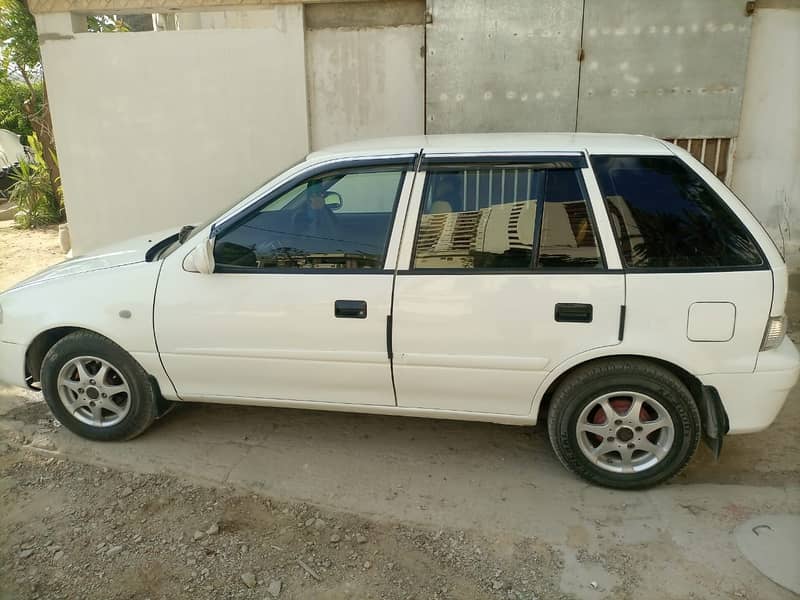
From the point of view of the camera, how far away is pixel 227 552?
2949mm

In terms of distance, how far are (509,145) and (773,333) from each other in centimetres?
159

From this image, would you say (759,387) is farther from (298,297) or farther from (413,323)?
(298,297)

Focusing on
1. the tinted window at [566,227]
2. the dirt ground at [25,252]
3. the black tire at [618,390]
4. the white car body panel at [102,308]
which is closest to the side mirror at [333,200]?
the white car body panel at [102,308]

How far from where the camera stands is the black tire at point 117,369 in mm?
3676

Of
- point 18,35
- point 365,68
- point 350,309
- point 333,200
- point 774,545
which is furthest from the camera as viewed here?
point 18,35

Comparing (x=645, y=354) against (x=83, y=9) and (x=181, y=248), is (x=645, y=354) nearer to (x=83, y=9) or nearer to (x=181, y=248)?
(x=181, y=248)

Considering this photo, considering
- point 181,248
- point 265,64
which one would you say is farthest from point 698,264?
point 265,64

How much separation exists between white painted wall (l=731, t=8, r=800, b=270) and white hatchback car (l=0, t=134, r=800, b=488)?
342 cm

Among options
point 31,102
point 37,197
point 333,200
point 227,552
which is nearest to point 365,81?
point 333,200

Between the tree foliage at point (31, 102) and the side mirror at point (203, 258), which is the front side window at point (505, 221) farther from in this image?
Answer: the tree foliage at point (31, 102)

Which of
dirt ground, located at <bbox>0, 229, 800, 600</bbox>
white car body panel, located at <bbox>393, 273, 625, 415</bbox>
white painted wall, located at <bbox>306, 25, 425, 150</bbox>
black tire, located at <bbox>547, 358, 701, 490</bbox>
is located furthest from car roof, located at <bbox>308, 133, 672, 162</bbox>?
white painted wall, located at <bbox>306, 25, 425, 150</bbox>

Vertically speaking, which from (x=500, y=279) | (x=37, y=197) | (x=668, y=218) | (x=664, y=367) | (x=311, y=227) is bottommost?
(x=37, y=197)

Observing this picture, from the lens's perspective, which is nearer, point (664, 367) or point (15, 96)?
point (664, 367)

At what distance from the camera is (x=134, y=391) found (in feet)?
12.3
